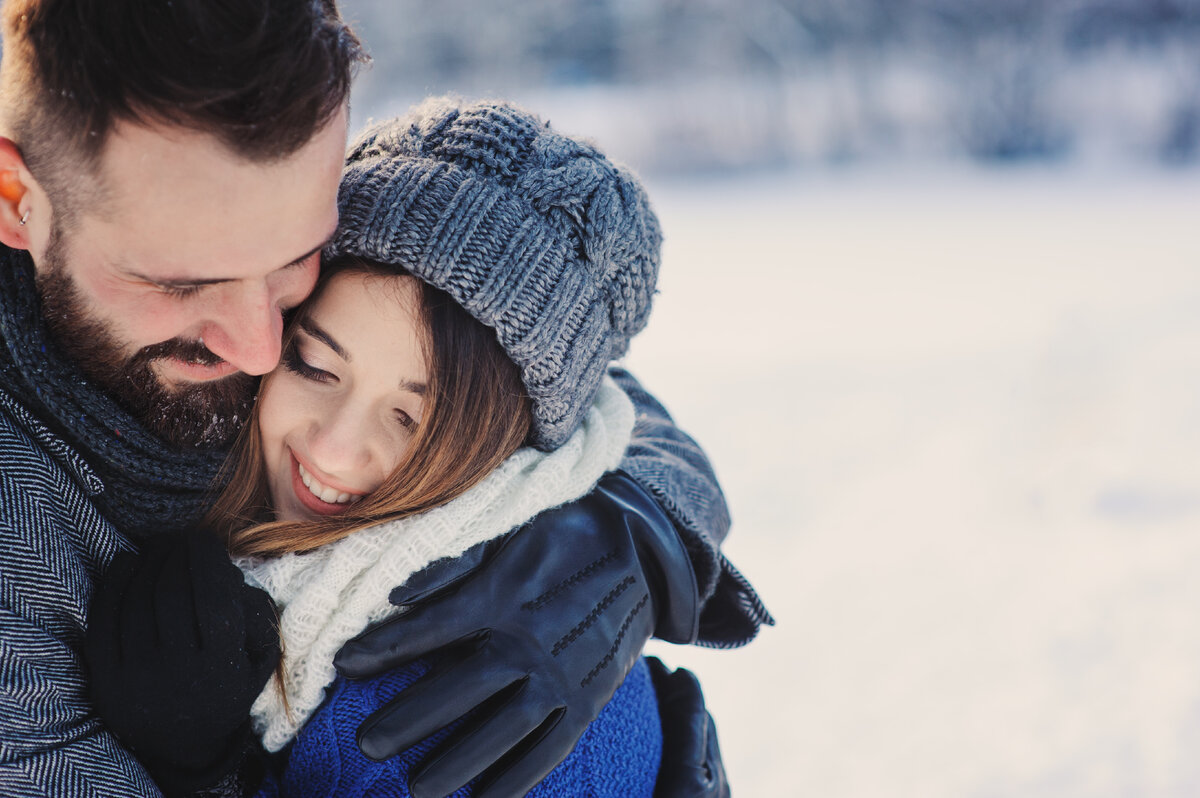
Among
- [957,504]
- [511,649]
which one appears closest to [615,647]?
[511,649]

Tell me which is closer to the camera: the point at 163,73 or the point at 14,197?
the point at 163,73

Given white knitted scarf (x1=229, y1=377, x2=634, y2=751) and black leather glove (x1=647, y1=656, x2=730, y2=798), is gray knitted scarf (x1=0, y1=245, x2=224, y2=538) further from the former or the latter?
black leather glove (x1=647, y1=656, x2=730, y2=798)

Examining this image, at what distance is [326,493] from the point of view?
1.63 m

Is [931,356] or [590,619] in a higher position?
[590,619]

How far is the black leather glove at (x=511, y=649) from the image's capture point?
139 cm

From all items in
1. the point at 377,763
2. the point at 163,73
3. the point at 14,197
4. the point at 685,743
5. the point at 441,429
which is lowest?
the point at 685,743

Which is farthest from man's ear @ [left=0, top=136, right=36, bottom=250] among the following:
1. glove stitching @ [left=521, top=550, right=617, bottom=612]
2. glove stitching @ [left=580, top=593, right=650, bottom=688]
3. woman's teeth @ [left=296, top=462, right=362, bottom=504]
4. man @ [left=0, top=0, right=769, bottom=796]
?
glove stitching @ [left=580, top=593, right=650, bottom=688]

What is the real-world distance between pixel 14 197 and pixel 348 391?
1.81ft

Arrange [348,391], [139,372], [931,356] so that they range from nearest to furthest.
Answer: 1. [139,372]
2. [348,391]
3. [931,356]

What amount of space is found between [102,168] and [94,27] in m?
0.18

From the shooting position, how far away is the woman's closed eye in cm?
161

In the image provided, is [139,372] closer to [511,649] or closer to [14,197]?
[14,197]

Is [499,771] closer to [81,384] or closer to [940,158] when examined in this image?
[81,384]

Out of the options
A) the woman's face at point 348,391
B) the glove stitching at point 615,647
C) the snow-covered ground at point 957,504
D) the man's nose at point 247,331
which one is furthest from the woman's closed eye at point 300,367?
the snow-covered ground at point 957,504
